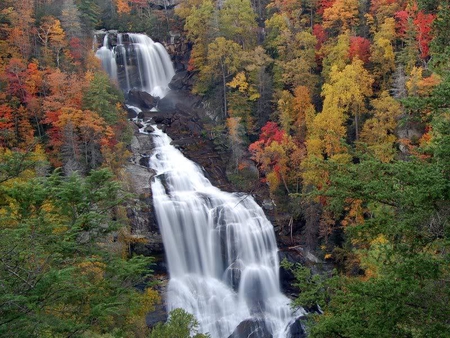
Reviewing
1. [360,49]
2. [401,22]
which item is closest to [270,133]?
[360,49]

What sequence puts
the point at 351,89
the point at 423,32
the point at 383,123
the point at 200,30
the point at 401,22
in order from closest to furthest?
Result: 1. the point at 383,123
2. the point at 351,89
3. the point at 423,32
4. the point at 401,22
5. the point at 200,30

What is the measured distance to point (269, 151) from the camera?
29.3m

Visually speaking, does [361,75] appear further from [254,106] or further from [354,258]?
[354,258]

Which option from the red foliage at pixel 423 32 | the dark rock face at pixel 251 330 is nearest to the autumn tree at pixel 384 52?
the red foliage at pixel 423 32

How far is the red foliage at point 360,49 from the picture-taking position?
3112 centimetres

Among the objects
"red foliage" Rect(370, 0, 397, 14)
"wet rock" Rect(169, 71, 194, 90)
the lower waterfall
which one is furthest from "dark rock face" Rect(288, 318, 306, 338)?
"wet rock" Rect(169, 71, 194, 90)

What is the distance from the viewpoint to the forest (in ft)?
22.0

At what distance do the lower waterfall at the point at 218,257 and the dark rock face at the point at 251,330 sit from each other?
194mm

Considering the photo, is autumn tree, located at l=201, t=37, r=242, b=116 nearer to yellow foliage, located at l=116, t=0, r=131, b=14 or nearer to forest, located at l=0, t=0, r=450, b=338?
forest, located at l=0, t=0, r=450, b=338

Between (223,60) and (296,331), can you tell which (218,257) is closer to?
(296,331)

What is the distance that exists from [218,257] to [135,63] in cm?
2624

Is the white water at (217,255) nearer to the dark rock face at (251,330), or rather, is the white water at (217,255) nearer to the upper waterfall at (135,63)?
the dark rock face at (251,330)

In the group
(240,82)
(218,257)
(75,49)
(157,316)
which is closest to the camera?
(157,316)

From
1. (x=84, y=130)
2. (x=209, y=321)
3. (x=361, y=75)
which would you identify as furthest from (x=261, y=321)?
(x=361, y=75)
